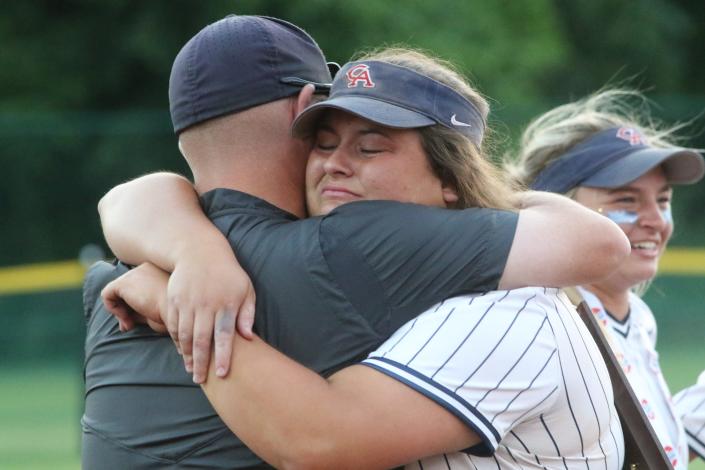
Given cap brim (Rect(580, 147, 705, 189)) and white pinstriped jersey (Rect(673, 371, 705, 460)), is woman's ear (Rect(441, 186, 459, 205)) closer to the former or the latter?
cap brim (Rect(580, 147, 705, 189))

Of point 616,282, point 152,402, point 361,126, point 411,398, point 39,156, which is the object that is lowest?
point 39,156

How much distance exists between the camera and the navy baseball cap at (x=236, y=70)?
2873mm

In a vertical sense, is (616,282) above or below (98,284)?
below

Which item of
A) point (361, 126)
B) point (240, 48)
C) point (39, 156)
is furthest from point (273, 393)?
point (39, 156)

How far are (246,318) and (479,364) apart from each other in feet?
1.57

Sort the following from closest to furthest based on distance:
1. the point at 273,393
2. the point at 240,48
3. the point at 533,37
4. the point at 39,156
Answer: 1. the point at 273,393
2. the point at 240,48
3. the point at 39,156
4. the point at 533,37

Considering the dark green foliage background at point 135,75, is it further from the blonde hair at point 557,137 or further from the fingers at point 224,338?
the fingers at point 224,338

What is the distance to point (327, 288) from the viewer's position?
103 inches

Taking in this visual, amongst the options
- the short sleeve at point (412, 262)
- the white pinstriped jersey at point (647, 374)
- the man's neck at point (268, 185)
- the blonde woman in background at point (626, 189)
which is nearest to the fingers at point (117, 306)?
the man's neck at point (268, 185)

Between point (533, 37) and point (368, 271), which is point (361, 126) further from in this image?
point (533, 37)

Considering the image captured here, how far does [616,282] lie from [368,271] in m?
1.87

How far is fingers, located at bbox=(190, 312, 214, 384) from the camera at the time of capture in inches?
102

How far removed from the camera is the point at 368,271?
2.63 metres

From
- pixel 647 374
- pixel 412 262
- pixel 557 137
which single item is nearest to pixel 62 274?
pixel 557 137
